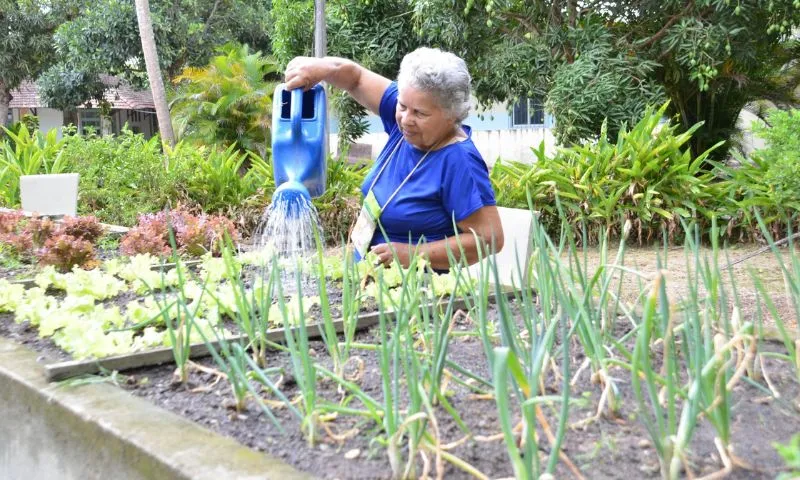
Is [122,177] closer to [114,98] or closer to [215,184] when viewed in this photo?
[215,184]

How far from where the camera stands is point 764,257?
7.90 meters

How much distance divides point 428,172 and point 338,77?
61cm

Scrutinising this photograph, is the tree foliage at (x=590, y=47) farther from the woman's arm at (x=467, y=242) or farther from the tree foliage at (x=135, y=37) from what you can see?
the tree foliage at (x=135, y=37)

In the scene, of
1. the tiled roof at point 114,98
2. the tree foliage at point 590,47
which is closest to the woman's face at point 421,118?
the tree foliage at point 590,47

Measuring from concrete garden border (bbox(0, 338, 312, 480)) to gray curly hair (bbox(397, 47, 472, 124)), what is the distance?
1.46 metres

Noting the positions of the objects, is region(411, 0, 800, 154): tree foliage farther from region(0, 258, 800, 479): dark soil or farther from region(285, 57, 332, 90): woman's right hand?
region(0, 258, 800, 479): dark soil

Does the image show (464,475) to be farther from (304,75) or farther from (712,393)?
(304,75)

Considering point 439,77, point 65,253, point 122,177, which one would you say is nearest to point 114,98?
point 122,177

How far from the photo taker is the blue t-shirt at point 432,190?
2980 millimetres

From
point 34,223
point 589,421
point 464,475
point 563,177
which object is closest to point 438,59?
point 589,421

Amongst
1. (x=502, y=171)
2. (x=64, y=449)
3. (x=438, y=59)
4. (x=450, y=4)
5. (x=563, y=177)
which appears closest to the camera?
(x=64, y=449)

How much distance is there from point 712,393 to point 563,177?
7417mm

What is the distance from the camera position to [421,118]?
2.90 m

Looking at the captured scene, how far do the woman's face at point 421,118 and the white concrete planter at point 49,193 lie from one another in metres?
3.60
